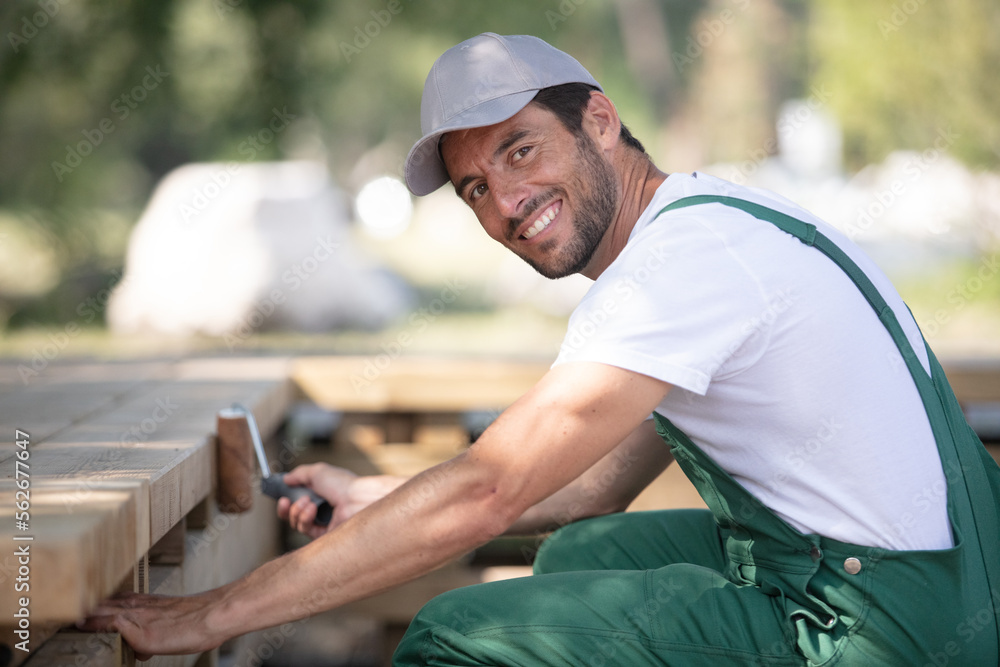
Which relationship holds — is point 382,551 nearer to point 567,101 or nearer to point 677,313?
point 677,313

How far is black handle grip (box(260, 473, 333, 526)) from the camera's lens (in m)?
2.37

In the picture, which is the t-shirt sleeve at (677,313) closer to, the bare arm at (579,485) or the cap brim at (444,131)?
the cap brim at (444,131)

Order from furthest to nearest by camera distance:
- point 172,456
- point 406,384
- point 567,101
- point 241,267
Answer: point 241,267, point 406,384, point 567,101, point 172,456

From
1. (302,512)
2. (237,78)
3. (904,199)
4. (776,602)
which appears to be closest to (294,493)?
(302,512)

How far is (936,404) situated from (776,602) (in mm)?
462

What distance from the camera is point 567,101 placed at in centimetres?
225

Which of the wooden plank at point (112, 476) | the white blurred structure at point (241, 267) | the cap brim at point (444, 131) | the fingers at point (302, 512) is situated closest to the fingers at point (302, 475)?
the fingers at point (302, 512)

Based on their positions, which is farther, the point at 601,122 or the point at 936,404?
the point at 601,122

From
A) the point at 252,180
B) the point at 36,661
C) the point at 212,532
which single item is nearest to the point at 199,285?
the point at 252,180

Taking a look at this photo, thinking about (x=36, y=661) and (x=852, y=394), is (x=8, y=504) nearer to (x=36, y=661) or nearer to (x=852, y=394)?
(x=36, y=661)

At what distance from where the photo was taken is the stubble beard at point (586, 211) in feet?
7.25

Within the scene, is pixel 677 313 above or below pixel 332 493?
above

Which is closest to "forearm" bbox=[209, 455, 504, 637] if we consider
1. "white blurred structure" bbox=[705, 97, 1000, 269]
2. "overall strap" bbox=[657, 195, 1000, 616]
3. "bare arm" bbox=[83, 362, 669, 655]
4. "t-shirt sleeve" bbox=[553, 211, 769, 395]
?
"bare arm" bbox=[83, 362, 669, 655]

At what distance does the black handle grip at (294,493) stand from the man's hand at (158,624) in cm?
70
